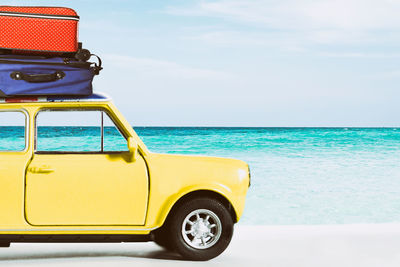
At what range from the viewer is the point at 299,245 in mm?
8797

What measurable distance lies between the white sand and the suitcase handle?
6.05 ft

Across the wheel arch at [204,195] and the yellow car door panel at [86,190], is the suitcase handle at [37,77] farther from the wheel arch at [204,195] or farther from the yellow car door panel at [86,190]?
the wheel arch at [204,195]

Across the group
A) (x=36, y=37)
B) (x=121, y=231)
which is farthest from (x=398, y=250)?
(x=36, y=37)

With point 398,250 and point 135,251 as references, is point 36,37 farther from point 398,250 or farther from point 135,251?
point 398,250

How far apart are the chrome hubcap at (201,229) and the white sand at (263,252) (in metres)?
0.21

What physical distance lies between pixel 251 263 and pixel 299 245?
1.37 metres

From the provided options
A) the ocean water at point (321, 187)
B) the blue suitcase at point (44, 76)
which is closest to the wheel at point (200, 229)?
the blue suitcase at point (44, 76)

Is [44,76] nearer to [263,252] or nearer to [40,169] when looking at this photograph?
[40,169]

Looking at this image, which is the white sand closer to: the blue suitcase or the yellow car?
the yellow car

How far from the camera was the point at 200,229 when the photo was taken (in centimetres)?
756

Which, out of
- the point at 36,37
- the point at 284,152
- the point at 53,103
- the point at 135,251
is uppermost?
the point at 36,37

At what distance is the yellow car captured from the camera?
723cm

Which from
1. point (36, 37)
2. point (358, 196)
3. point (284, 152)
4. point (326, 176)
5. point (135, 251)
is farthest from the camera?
point (284, 152)

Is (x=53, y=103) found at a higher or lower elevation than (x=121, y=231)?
higher
